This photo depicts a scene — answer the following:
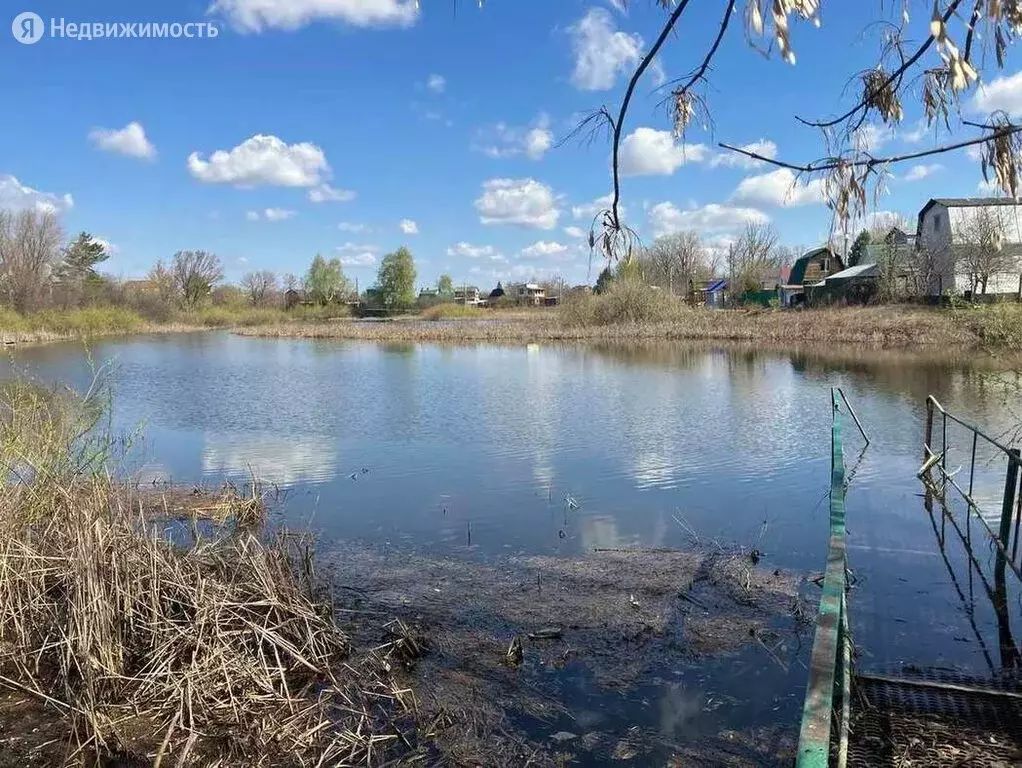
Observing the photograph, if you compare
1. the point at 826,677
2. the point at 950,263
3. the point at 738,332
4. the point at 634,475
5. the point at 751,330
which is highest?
the point at 950,263

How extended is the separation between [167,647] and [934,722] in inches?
191

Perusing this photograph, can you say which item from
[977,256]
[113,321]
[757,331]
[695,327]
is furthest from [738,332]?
[113,321]

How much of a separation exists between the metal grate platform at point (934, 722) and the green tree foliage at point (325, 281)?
99078 mm

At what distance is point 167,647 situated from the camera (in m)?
4.91

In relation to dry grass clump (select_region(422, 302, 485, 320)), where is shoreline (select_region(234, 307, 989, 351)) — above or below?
below

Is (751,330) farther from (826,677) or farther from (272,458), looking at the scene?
(826,677)

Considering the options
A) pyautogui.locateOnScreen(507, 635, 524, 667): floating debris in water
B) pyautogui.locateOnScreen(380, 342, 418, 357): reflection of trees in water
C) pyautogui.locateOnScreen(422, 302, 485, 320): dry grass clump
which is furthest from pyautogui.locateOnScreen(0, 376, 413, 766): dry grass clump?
pyautogui.locateOnScreen(422, 302, 485, 320): dry grass clump

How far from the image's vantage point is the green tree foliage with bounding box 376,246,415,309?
10188 centimetres

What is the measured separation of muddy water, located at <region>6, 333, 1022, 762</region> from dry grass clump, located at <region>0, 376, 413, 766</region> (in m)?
1.55

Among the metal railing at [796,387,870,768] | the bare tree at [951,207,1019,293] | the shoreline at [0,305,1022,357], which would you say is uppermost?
the bare tree at [951,207,1019,293]

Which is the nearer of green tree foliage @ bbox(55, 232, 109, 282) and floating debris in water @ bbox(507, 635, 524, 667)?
floating debris in water @ bbox(507, 635, 524, 667)

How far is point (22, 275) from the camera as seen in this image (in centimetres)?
5856

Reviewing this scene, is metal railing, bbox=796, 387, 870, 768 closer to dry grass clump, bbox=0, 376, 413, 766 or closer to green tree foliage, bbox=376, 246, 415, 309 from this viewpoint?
dry grass clump, bbox=0, 376, 413, 766

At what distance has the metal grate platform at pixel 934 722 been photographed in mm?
4027
